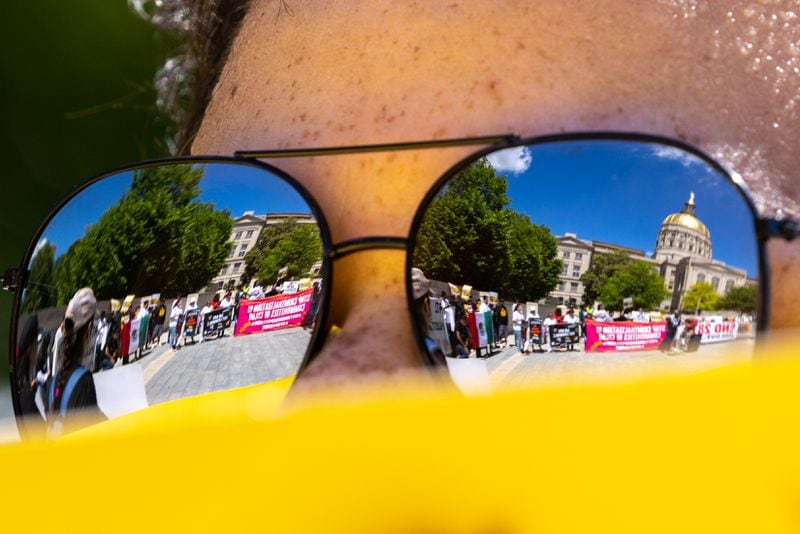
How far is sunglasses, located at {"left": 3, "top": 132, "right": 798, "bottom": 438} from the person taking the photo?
2.80 feet

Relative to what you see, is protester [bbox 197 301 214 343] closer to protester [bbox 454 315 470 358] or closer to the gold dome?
protester [bbox 454 315 470 358]

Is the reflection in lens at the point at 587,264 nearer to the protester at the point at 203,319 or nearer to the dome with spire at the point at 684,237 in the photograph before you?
the dome with spire at the point at 684,237

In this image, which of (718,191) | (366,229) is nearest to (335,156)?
(366,229)

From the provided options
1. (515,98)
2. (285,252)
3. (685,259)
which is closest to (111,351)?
(285,252)

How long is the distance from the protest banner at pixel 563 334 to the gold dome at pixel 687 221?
0.50ft

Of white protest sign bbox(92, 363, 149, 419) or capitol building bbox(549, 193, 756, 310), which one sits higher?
capitol building bbox(549, 193, 756, 310)

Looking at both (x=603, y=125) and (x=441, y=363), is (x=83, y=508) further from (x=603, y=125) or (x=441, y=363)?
(x=603, y=125)

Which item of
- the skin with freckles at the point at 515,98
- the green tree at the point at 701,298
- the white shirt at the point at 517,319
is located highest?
the skin with freckles at the point at 515,98

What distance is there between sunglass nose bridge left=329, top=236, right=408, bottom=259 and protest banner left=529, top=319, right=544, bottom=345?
18 centimetres

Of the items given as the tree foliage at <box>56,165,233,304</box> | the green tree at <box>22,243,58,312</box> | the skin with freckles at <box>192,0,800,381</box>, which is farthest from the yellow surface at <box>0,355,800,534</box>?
the green tree at <box>22,243,58,312</box>

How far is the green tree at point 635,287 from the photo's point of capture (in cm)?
86

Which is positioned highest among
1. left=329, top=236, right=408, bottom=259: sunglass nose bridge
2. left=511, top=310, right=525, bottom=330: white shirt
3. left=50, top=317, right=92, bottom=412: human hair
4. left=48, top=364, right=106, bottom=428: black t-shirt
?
left=329, top=236, right=408, bottom=259: sunglass nose bridge

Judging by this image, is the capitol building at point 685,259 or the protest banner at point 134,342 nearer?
the capitol building at point 685,259

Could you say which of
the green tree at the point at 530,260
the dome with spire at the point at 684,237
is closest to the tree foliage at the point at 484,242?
the green tree at the point at 530,260
